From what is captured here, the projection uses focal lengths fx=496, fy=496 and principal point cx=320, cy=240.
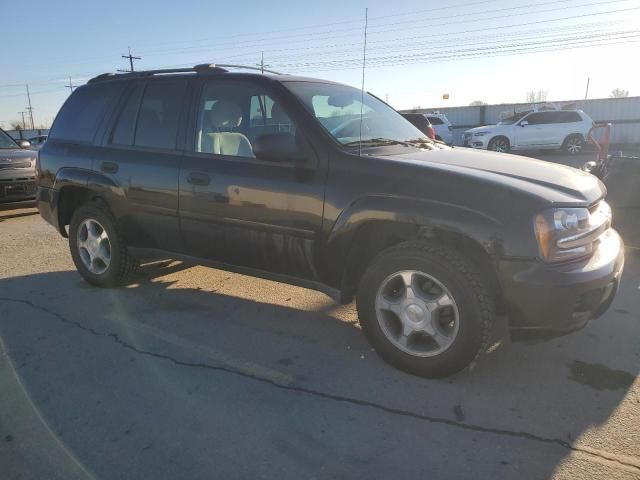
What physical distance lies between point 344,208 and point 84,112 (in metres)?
3.07

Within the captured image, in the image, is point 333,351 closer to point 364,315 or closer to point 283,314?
point 364,315

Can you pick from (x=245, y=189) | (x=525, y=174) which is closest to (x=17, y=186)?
(x=245, y=189)

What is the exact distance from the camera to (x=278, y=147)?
3188 millimetres

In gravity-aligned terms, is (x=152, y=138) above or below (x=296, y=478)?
above

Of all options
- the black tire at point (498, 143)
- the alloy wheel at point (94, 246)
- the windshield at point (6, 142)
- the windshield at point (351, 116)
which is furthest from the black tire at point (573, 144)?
the alloy wheel at point (94, 246)

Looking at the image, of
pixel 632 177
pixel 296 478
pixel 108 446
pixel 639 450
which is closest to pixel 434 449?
pixel 296 478

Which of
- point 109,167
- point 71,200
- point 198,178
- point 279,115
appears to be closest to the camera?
point 279,115

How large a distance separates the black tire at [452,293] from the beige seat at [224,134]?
1.40 meters

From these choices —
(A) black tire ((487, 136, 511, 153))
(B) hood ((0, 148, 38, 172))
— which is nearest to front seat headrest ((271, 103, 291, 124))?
(B) hood ((0, 148, 38, 172))

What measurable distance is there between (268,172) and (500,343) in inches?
79.1

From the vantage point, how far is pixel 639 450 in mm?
2352

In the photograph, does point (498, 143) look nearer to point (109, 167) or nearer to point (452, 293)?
point (109, 167)

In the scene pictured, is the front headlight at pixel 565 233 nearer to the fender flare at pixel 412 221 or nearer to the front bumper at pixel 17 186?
the fender flare at pixel 412 221

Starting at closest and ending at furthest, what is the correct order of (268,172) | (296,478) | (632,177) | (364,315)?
(296,478), (364,315), (268,172), (632,177)
